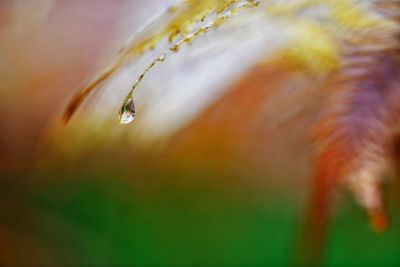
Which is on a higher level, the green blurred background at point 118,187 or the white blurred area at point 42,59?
the white blurred area at point 42,59

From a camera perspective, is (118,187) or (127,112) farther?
(118,187)

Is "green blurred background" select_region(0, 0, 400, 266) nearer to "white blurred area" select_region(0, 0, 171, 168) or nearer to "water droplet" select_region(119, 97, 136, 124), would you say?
"white blurred area" select_region(0, 0, 171, 168)

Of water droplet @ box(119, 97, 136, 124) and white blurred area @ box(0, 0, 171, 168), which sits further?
white blurred area @ box(0, 0, 171, 168)

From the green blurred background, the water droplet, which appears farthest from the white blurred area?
the water droplet

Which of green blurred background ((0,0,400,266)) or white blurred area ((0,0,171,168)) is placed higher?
white blurred area ((0,0,171,168))

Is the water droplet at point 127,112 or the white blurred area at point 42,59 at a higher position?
the white blurred area at point 42,59

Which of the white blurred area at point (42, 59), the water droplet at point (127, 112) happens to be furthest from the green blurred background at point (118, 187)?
the water droplet at point (127, 112)

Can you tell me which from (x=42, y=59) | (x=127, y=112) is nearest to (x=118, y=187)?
(x=42, y=59)

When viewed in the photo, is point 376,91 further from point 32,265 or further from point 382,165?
point 32,265

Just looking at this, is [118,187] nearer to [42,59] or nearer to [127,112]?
[42,59]

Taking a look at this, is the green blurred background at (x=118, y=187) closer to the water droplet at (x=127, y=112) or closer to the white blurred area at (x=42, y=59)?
the white blurred area at (x=42, y=59)

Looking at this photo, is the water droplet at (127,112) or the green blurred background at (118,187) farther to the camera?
the green blurred background at (118,187)
